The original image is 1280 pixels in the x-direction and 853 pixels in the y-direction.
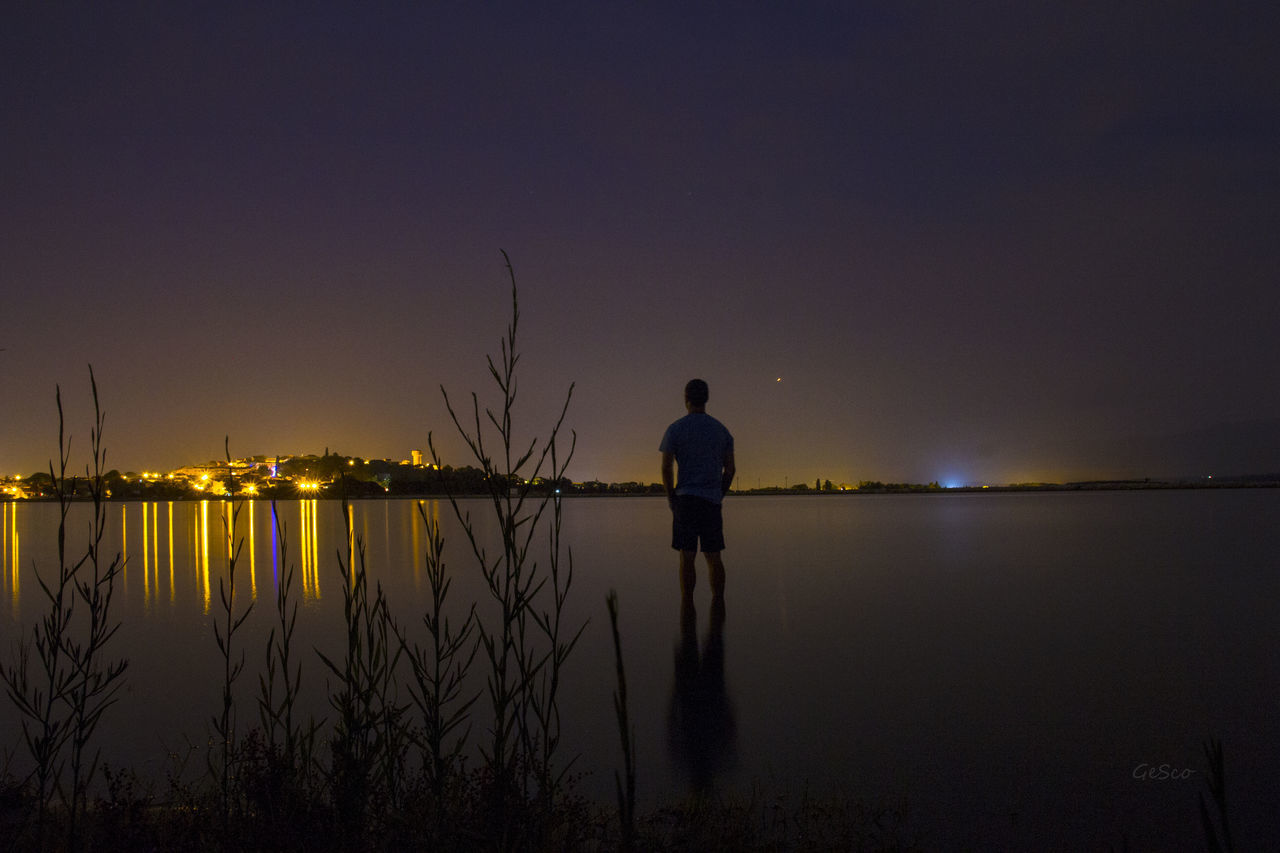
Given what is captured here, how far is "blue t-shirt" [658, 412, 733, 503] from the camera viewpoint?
6.03m

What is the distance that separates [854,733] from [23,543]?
2004 centimetres

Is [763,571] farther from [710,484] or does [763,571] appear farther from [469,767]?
[469,767]

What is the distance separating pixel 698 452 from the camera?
19.9 feet

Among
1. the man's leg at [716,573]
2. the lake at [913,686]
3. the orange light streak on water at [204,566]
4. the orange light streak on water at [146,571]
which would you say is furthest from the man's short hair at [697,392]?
the orange light streak on water at [146,571]

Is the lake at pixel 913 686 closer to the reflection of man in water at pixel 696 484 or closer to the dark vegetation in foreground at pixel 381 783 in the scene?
the dark vegetation in foreground at pixel 381 783

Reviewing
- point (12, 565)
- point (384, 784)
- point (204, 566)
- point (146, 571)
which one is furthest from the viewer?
point (12, 565)

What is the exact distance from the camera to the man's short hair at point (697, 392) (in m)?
6.28

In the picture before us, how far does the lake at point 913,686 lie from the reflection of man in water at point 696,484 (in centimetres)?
50

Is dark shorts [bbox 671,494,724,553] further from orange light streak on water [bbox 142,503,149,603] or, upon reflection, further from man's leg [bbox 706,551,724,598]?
orange light streak on water [bbox 142,503,149,603]

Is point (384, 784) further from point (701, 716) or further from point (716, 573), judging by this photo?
point (716, 573)

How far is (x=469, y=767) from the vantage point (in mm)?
3301

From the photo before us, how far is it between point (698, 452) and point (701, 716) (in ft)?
8.87

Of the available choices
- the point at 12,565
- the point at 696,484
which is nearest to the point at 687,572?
the point at 696,484

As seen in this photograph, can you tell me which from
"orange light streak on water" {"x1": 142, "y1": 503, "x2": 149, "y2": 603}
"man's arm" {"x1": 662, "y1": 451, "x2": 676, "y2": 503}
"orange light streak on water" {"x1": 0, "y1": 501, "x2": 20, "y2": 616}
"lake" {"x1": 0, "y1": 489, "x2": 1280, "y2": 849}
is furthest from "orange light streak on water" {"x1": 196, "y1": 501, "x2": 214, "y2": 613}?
"man's arm" {"x1": 662, "y1": 451, "x2": 676, "y2": 503}
